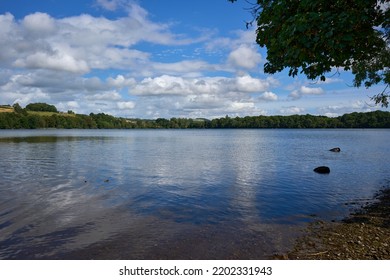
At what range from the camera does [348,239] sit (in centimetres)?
1263

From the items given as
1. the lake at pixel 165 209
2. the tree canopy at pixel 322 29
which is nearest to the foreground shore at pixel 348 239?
the lake at pixel 165 209

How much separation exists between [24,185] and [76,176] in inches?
231

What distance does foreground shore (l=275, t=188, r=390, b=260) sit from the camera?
11.1 metres

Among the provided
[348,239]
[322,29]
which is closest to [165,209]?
[348,239]

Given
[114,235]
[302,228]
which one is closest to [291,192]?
[302,228]

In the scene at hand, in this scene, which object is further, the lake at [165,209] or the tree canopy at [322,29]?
the lake at [165,209]

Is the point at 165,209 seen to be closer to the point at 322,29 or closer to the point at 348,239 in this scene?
the point at 348,239

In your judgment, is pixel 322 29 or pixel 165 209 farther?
pixel 165 209

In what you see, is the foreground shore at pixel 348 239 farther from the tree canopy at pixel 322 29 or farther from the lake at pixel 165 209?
the tree canopy at pixel 322 29

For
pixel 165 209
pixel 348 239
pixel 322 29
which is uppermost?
pixel 322 29

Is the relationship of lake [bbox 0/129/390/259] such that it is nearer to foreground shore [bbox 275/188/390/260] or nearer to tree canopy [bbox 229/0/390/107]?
foreground shore [bbox 275/188/390/260]

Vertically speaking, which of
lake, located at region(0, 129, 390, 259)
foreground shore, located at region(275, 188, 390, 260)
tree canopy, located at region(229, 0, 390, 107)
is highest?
tree canopy, located at region(229, 0, 390, 107)

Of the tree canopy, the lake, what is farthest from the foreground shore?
the tree canopy

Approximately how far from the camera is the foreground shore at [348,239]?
36.3ft
